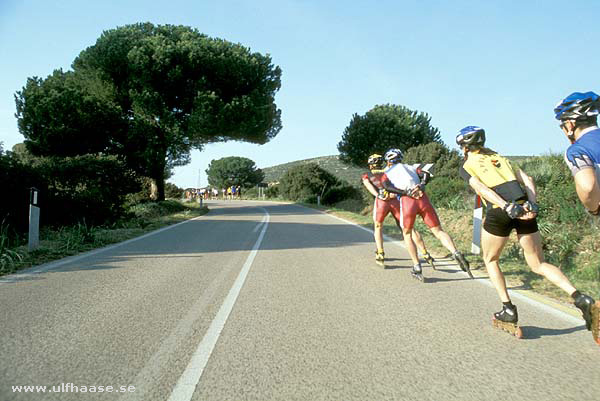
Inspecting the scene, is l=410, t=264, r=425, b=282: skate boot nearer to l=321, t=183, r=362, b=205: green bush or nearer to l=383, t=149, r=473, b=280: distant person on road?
l=383, t=149, r=473, b=280: distant person on road

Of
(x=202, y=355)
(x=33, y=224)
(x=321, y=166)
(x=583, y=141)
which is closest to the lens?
(x=583, y=141)

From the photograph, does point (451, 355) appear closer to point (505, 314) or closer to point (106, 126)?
point (505, 314)

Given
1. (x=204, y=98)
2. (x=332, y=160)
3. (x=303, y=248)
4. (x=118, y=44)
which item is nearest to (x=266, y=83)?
(x=204, y=98)

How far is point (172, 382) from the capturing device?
9.41 ft

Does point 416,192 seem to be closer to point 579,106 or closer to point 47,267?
point 579,106

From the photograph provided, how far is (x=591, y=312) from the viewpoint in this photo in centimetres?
322

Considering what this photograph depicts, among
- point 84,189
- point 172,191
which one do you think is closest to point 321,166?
point 172,191

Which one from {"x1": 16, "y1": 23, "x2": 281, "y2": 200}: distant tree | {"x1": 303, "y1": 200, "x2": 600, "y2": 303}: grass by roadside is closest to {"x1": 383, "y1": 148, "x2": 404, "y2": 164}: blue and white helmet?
{"x1": 303, "y1": 200, "x2": 600, "y2": 303}: grass by roadside

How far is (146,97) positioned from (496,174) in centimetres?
2218

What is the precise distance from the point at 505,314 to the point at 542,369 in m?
0.81

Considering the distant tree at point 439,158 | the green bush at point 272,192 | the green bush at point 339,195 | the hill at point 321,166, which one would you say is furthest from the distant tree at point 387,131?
the hill at point 321,166

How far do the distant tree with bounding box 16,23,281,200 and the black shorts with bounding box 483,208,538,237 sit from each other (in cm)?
2137

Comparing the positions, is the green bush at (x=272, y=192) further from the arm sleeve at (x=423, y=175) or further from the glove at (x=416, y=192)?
the glove at (x=416, y=192)

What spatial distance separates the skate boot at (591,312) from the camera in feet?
10.4
